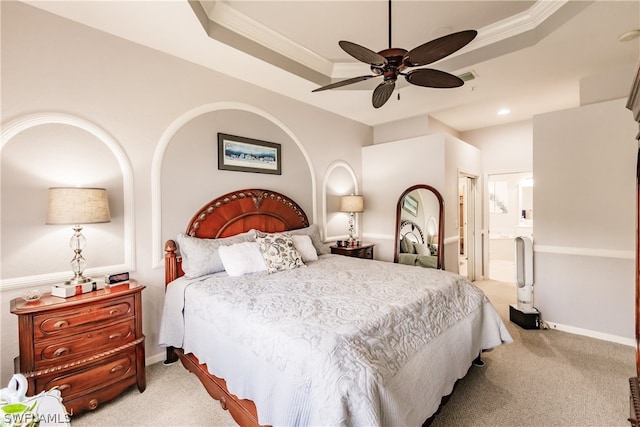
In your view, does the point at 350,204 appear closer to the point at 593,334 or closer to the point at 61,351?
the point at 593,334

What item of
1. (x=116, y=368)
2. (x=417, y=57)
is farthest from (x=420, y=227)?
(x=116, y=368)

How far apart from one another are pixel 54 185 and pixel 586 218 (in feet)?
16.7

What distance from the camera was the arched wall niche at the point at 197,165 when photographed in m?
2.64

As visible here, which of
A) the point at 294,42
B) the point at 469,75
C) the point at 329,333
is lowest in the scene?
the point at 329,333

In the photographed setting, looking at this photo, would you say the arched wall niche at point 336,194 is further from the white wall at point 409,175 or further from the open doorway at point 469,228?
the open doorway at point 469,228

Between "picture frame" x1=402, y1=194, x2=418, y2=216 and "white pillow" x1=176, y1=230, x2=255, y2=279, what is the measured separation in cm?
302

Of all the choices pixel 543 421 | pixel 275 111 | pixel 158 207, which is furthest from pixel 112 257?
pixel 543 421

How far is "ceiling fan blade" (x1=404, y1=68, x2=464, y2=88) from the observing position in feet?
6.75

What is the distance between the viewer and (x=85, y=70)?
89.3 inches

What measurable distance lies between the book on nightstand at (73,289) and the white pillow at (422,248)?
12.9 ft

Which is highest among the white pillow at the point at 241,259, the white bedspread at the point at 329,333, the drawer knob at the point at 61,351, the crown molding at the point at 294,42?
the crown molding at the point at 294,42

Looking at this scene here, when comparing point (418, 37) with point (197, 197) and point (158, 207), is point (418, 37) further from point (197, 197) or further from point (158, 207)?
point (158, 207)

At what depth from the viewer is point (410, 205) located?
4500 millimetres

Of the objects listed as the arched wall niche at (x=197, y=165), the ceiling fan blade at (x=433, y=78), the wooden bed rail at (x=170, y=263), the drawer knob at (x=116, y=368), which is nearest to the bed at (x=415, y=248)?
the arched wall niche at (x=197, y=165)
